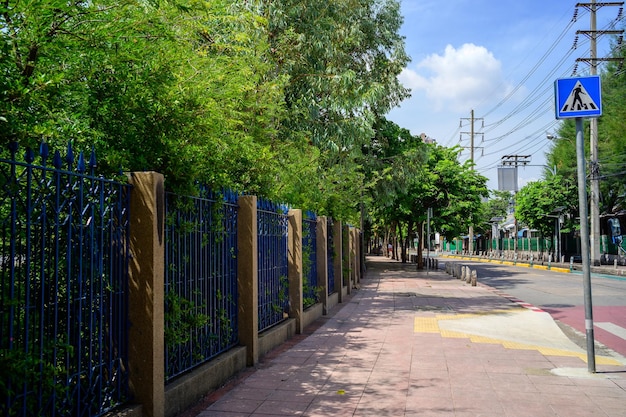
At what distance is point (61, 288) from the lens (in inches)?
153

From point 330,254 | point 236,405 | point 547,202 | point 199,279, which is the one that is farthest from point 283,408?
point 547,202

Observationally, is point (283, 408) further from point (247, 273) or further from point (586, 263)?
point (586, 263)

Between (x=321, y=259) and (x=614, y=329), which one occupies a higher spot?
(x=321, y=259)

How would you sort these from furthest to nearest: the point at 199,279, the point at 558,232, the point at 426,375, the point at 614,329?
1. the point at 558,232
2. the point at 614,329
3. the point at 426,375
4. the point at 199,279

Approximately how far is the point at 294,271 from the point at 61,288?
632 cm

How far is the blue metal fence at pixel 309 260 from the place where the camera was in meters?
11.2

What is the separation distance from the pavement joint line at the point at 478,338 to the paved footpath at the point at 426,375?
19mm

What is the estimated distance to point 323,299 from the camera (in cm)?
1294

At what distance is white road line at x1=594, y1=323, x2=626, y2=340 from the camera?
10.7 metres

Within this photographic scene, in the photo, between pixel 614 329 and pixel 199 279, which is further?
pixel 614 329

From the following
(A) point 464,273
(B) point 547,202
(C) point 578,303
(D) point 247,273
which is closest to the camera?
(D) point 247,273

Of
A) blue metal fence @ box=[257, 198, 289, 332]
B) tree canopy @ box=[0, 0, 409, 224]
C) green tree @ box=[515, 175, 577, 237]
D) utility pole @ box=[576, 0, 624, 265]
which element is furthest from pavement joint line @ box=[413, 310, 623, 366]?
green tree @ box=[515, 175, 577, 237]

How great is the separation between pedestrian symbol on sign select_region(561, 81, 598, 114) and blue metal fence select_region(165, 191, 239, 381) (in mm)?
4655

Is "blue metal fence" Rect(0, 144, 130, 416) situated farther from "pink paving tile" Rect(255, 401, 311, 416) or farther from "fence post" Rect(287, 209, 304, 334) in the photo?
"fence post" Rect(287, 209, 304, 334)
